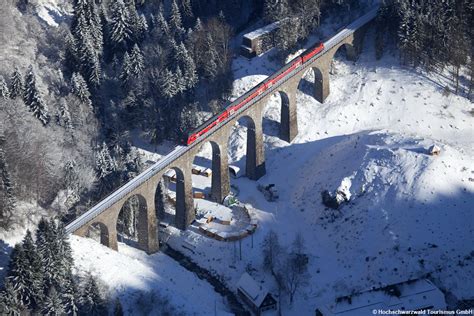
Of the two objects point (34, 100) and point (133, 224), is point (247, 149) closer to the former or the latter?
point (133, 224)

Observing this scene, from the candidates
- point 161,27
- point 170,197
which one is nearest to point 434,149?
point 170,197

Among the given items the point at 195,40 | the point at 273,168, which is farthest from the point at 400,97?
the point at 195,40

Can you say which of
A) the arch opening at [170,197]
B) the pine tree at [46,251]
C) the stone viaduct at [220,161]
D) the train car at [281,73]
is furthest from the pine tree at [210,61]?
the pine tree at [46,251]

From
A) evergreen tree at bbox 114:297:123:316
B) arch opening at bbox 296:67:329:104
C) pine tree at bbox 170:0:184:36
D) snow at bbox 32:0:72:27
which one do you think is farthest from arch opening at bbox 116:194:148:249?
snow at bbox 32:0:72:27

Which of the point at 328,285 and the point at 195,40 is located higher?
the point at 195,40

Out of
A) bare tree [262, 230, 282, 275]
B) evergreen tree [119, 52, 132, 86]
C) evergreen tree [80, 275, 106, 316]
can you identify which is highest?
evergreen tree [119, 52, 132, 86]

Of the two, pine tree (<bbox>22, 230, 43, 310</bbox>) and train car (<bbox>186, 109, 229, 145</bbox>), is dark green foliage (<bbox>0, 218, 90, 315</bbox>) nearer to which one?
pine tree (<bbox>22, 230, 43, 310</bbox>)

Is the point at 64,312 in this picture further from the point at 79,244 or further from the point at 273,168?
the point at 273,168
